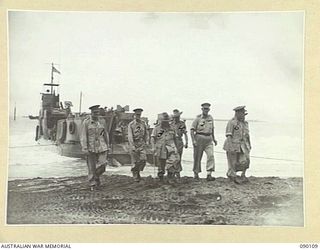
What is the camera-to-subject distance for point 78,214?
1.41 m

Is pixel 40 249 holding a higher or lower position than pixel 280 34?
lower

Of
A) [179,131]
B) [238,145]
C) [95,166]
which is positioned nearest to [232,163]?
[238,145]

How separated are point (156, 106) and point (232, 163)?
0.26 m

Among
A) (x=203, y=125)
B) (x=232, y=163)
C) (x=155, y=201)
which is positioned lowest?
(x=155, y=201)

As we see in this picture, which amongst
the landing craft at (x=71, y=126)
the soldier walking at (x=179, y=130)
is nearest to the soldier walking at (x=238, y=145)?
the soldier walking at (x=179, y=130)

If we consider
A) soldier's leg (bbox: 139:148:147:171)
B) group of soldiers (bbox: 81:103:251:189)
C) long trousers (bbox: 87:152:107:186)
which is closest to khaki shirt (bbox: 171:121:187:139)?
group of soldiers (bbox: 81:103:251:189)

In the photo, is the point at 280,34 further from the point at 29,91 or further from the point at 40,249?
the point at 40,249

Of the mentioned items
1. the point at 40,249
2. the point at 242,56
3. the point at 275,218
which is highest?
the point at 242,56

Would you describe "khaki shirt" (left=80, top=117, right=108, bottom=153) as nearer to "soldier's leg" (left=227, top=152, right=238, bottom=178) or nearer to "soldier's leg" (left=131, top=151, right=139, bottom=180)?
"soldier's leg" (left=131, top=151, right=139, bottom=180)

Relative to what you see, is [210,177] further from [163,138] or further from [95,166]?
[95,166]

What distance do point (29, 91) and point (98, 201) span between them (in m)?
0.35

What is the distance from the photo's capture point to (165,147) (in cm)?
145

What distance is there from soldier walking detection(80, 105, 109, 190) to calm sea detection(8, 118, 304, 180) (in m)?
0.02

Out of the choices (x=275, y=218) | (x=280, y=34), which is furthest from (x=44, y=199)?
(x=280, y=34)
